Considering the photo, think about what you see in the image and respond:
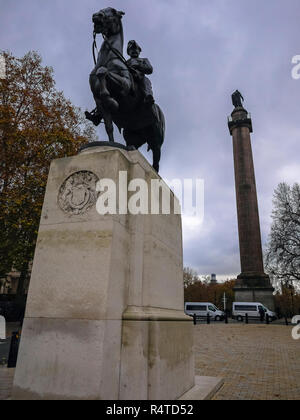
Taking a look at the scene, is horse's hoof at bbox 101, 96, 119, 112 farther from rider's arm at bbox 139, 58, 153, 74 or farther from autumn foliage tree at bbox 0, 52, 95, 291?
autumn foliage tree at bbox 0, 52, 95, 291

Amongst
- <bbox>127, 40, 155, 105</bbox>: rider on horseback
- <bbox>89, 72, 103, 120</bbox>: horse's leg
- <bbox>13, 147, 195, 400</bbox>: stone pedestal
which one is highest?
<bbox>127, 40, 155, 105</bbox>: rider on horseback

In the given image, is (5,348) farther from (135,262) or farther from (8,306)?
(8,306)

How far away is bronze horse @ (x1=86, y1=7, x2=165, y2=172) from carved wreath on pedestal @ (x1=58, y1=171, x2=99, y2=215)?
107cm

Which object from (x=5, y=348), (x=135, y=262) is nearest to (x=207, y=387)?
(x=135, y=262)

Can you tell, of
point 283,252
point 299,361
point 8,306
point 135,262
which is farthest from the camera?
point 283,252

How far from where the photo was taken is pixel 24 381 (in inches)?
130

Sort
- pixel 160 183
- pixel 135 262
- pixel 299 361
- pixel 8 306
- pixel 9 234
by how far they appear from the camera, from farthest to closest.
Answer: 1. pixel 8 306
2. pixel 9 234
3. pixel 299 361
4. pixel 160 183
5. pixel 135 262

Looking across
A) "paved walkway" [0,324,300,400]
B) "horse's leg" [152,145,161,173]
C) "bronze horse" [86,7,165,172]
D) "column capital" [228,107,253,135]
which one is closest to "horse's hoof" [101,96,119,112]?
"bronze horse" [86,7,165,172]

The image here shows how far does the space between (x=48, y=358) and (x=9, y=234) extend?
46.4 ft

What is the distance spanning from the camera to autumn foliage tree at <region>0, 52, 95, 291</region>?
602 inches

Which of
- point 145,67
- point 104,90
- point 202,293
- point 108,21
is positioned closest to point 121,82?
point 104,90

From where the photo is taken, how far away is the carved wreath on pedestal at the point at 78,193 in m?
3.87

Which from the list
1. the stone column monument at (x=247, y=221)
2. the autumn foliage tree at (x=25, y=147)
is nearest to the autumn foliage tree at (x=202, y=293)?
the stone column monument at (x=247, y=221)
